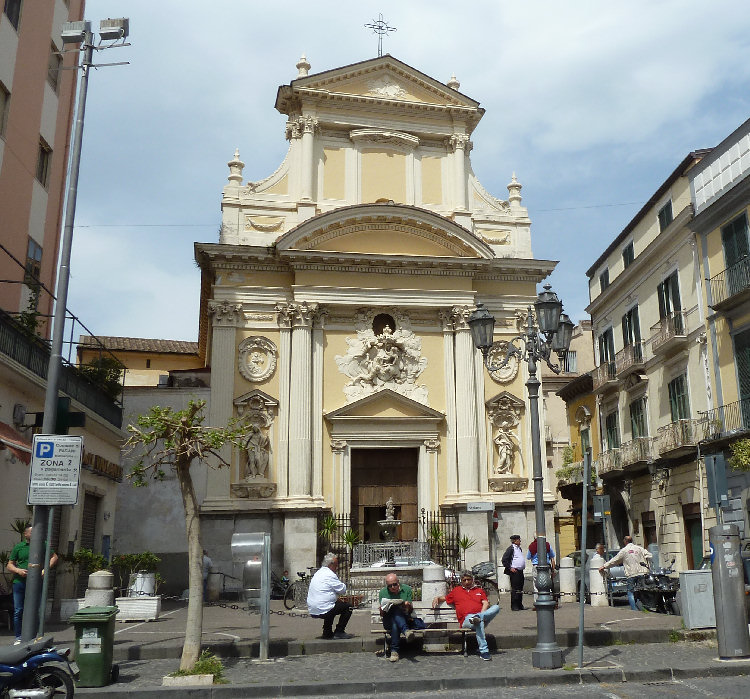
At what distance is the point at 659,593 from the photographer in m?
15.9

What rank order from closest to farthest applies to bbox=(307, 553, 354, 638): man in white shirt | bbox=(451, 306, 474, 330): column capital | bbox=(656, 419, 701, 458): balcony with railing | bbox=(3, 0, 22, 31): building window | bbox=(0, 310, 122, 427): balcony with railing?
bbox=(307, 553, 354, 638): man in white shirt < bbox=(0, 310, 122, 427): balcony with railing < bbox=(3, 0, 22, 31): building window < bbox=(656, 419, 701, 458): balcony with railing < bbox=(451, 306, 474, 330): column capital

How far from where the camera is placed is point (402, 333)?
2589cm

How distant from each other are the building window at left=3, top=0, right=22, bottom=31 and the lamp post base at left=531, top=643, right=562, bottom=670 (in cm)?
1896

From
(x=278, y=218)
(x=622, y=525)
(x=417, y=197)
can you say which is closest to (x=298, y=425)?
(x=278, y=218)

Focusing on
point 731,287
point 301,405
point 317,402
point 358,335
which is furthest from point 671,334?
point 301,405

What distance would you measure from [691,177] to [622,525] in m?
13.2

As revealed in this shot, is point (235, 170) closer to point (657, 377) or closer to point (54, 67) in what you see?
point (54, 67)

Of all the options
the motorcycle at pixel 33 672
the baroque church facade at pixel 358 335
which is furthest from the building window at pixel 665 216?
the motorcycle at pixel 33 672

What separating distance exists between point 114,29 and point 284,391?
14252 millimetres

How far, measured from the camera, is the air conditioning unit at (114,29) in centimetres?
1198

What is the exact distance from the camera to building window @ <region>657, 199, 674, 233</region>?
26.4 metres

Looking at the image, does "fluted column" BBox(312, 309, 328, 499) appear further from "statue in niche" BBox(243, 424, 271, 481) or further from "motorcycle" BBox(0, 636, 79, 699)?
"motorcycle" BBox(0, 636, 79, 699)

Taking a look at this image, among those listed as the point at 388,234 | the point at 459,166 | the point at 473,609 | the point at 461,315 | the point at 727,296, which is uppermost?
the point at 459,166

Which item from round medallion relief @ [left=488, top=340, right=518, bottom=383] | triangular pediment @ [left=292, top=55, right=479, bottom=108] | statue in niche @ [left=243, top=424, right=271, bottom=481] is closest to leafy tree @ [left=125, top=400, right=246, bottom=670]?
statue in niche @ [left=243, top=424, right=271, bottom=481]
